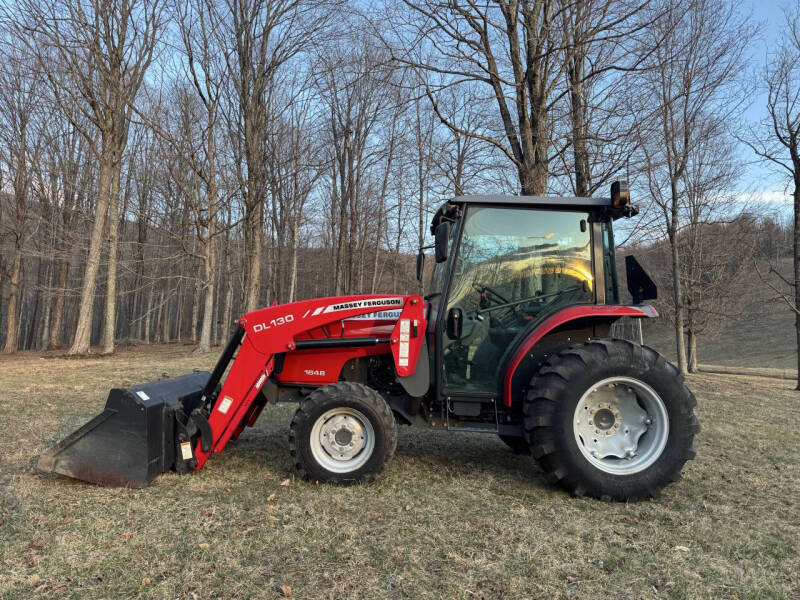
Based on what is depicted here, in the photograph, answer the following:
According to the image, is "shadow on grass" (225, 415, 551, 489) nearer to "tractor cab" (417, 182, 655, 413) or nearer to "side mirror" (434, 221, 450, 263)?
"tractor cab" (417, 182, 655, 413)

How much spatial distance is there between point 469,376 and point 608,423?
1.11 metres

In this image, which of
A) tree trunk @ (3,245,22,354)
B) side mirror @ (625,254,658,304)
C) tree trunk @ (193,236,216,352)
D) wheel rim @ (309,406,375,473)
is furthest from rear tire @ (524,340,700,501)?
tree trunk @ (3,245,22,354)

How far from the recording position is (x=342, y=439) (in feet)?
12.0

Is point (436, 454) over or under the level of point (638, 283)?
under

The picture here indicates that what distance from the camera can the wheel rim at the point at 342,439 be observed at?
3.65 m

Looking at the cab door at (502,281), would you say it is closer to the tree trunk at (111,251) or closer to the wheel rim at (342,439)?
the wheel rim at (342,439)

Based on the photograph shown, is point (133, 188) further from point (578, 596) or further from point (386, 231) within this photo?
point (578, 596)

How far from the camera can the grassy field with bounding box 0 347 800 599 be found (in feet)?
7.49

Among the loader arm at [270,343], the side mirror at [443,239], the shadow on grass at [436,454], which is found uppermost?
the side mirror at [443,239]

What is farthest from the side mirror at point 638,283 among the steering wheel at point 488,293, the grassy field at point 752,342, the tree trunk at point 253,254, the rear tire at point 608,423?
→ the grassy field at point 752,342

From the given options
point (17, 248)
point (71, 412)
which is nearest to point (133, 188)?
point (17, 248)

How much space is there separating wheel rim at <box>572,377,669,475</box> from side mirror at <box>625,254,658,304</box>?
0.93m

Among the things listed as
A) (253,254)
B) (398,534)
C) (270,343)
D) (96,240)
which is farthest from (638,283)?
(96,240)

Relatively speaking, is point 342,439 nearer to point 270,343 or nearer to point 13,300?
point 270,343
